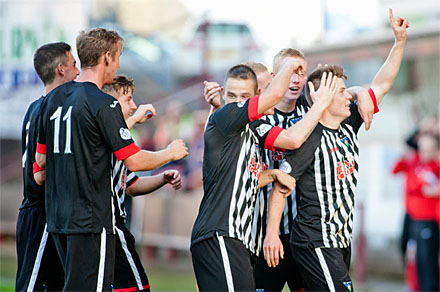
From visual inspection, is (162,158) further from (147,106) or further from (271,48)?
(271,48)

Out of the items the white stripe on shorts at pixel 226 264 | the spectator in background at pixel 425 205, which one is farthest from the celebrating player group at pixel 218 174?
the spectator in background at pixel 425 205

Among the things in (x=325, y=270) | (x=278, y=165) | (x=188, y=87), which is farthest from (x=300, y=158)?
(x=188, y=87)

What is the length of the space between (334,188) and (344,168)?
16 centimetres

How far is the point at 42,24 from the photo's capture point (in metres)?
17.8

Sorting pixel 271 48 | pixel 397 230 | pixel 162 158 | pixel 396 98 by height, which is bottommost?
pixel 397 230

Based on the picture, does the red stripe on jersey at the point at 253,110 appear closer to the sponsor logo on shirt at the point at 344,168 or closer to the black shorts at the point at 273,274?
the sponsor logo on shirt at the point at 344,168

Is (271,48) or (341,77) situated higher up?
(271,48)

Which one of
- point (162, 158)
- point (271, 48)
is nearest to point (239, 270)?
point (162, 158)

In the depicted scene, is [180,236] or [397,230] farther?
[180,236]

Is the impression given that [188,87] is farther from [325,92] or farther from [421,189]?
[325,92]

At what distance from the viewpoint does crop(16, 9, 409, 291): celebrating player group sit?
4586 millimetres

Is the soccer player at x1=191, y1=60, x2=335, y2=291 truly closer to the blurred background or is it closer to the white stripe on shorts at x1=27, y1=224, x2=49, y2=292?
the white stripe on shorts at x1=27, y1=224, x2=49, y2=292

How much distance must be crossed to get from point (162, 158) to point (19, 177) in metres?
14.5

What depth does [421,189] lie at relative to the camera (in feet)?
33.3
